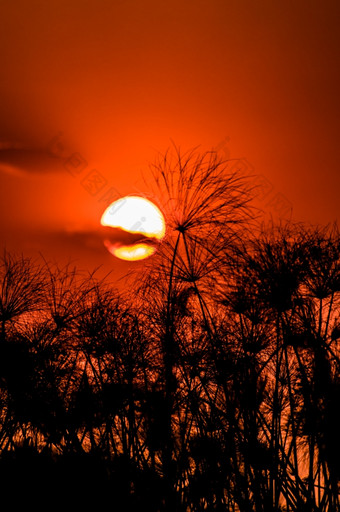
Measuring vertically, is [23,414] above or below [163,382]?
below

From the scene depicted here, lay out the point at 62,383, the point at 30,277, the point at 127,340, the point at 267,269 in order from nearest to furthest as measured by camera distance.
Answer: the point at 267,269
the point at 30,277
the point at 127,340
the point at 62,383

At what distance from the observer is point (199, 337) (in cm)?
910

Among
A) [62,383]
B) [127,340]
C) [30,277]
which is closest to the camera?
[30,277]

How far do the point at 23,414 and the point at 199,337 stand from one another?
13.4 feet

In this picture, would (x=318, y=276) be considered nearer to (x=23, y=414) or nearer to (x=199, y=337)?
(x=199, y=337)

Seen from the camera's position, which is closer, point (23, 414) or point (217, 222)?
point (217, 222)

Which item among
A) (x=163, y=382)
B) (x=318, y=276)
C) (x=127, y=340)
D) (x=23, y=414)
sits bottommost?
(x=23, y=414)

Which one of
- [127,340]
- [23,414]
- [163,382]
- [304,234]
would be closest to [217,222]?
[304,234]

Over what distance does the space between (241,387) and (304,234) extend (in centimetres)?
332

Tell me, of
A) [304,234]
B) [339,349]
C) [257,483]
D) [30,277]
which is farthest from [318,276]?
[30,277]

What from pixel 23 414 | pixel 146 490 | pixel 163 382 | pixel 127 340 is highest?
pixel 127 340

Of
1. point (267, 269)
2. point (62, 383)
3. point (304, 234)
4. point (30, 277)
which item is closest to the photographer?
point (267, 269)

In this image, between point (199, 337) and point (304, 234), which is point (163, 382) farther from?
point (304, 234)

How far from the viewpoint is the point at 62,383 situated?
10.1m
